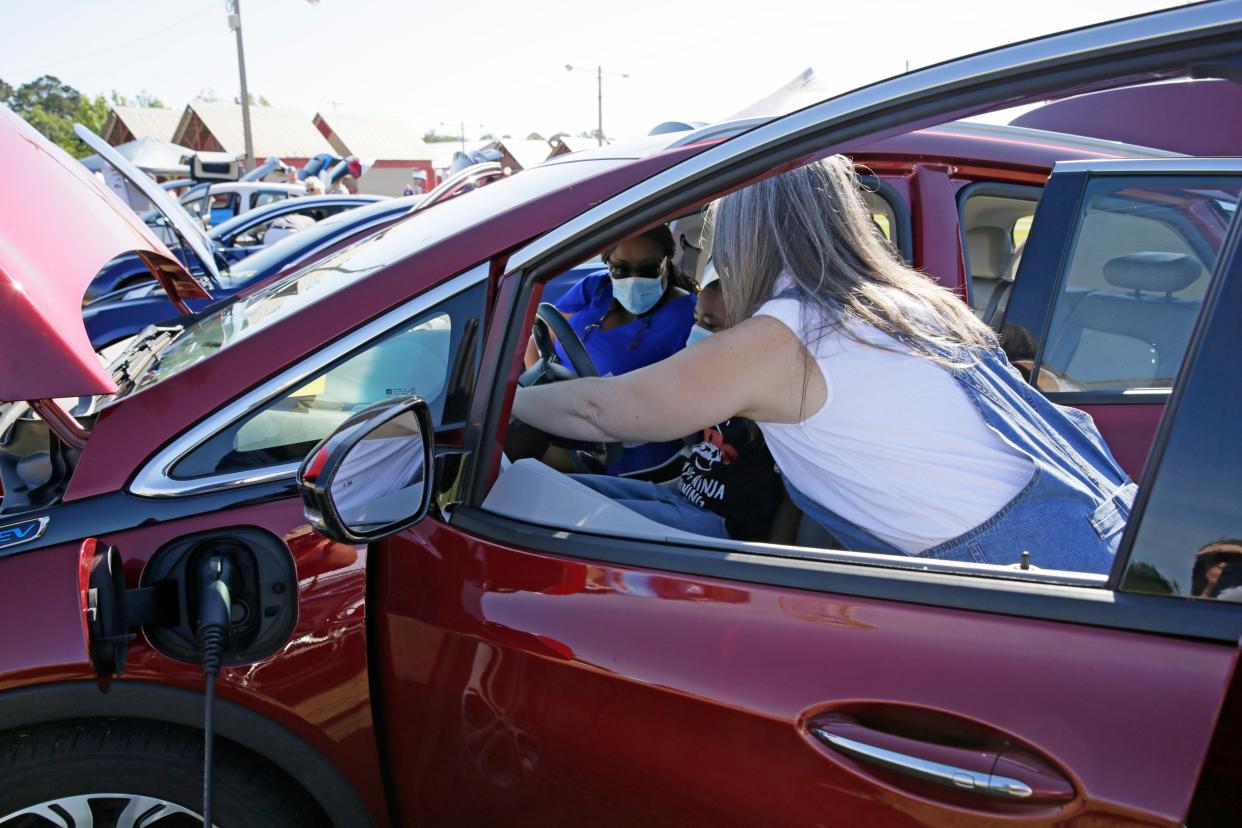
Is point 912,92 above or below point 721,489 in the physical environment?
above

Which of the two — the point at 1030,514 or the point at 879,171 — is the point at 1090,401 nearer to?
the point at 879,171

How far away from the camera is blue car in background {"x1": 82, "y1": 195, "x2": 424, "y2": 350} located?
16.8ft

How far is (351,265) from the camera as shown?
1945 millimetres

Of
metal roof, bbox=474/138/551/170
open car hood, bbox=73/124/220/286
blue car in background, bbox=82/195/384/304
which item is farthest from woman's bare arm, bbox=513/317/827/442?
metal roof, bbox=474/138/551/170

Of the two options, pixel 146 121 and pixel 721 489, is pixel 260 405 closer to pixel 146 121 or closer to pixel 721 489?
pixel 721 489

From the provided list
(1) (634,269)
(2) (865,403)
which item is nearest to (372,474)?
(2) (865,403)

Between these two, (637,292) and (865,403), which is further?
(637,292)

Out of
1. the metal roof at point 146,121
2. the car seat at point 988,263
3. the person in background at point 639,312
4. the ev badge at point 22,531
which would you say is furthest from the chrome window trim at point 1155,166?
the metal roof at point 146,121

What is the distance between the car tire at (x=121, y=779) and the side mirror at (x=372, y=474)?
46cm

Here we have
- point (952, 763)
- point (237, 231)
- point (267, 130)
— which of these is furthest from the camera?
point (267, 130)

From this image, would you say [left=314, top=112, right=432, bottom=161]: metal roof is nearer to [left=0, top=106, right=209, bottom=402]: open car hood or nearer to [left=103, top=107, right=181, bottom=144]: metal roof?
[left=103, top=107, right=181, bottom=144]: metal roof

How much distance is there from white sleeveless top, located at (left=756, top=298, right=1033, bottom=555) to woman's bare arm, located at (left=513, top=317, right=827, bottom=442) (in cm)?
3

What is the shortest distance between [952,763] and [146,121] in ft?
171

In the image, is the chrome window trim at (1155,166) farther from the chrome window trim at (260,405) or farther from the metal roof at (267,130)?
the metal roof at (267,130)
